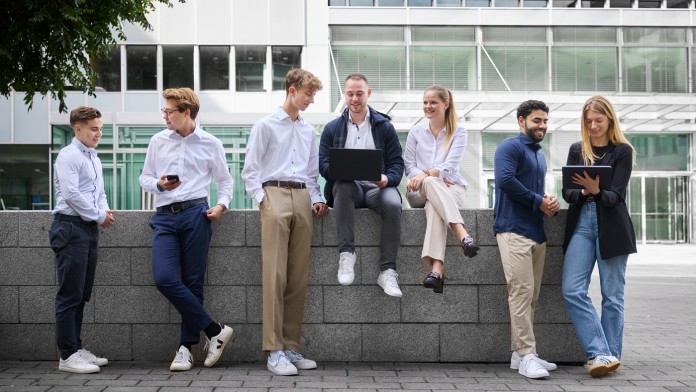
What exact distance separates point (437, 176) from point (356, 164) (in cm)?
87

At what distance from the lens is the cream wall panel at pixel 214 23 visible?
27547mm

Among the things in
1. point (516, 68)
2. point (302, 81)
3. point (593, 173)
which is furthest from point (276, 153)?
point (516, 68)

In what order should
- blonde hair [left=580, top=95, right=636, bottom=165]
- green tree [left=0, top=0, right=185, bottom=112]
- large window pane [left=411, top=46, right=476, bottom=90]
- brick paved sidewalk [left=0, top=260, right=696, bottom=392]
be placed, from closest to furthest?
brick paved sidewalk [left=0, top=260, right=696, bottom=392]
blonde hair [left=580, top=95, right=636, bottom=165]
green tree [left=0, top=0, right=185, bottom=112]
large window pane [left=411, top=46, right=476, bottom=90]

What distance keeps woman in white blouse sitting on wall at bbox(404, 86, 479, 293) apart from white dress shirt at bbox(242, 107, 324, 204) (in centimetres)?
87

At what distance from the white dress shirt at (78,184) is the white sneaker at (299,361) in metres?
1.78

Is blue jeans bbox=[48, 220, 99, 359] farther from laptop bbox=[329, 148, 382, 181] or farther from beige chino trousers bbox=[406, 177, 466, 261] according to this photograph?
beige chino trousers bbox=[406, 177, 466, 261]

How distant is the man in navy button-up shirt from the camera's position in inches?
239

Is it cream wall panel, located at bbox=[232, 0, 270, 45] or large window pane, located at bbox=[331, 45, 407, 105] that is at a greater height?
cream wall panel, located at bbox=[232, 0, 270, 45]

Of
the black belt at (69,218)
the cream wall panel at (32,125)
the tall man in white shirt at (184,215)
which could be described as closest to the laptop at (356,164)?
the tall man in white shirt at (184,215)

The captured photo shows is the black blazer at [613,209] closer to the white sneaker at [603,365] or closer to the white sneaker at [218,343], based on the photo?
the white sneaker at [603,365]

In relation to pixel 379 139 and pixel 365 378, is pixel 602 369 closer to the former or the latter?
pixel 365 378

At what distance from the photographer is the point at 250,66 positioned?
2789 cm

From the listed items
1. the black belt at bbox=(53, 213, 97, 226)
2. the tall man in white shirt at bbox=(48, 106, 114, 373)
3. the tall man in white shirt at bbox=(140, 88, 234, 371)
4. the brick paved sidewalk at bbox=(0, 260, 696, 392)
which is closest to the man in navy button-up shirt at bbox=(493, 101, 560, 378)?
the brick paved sidewalk at bbox=(0, 260, 696, 392)

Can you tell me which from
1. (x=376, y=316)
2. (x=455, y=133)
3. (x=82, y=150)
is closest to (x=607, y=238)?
(x=455, y=133)
